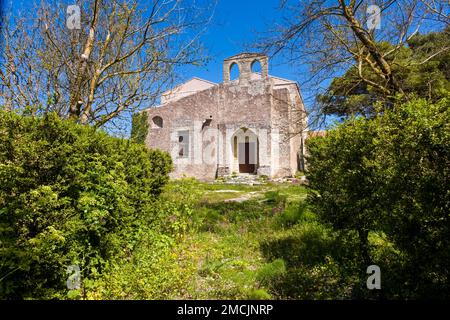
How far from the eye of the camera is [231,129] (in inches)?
818

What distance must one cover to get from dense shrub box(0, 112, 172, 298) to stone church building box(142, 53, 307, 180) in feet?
54.9

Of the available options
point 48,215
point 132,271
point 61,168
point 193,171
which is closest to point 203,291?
point 132,271

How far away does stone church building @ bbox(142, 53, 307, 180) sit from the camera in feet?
65.8

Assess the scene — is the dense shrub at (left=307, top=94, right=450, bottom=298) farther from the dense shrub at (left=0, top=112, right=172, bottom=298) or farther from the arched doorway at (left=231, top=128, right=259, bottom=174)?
the arched doorway at (left=231, top=128, right=259, bottom=174)

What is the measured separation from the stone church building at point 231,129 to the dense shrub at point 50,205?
16.7 meters

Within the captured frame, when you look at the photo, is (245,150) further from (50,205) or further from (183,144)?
(50,205)

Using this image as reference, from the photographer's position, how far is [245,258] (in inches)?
189

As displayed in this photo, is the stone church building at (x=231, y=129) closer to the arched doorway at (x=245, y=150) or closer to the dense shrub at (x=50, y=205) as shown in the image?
the arched doorway at (x=245, y=150)

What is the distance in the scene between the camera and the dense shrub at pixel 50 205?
103 inches

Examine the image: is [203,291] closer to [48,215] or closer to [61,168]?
[48,215]

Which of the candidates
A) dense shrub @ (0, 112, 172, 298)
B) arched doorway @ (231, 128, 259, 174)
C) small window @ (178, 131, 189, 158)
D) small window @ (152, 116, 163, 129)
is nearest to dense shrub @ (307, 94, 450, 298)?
dense shrub @ (0, 112, 172, 298)

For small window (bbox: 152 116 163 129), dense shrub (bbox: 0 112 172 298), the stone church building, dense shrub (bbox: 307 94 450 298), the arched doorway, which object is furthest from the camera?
small window (bbox: 152 116 163 129)

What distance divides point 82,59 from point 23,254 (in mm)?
5496

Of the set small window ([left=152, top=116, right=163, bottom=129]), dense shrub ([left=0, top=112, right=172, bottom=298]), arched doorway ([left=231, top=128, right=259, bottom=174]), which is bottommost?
dense shrub ([left=0, top=112, right=172, bottom=298])
